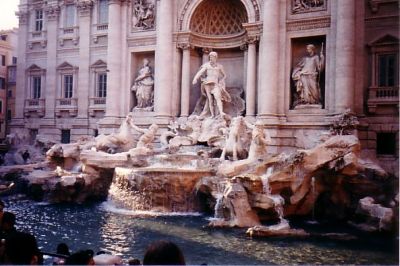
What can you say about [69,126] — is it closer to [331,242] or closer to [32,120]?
[32,120]

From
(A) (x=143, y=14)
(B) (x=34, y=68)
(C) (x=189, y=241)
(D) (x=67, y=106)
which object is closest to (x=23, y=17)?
(B) (x=34, y=68)

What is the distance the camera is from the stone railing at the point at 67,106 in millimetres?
24844

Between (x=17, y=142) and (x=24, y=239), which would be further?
(x=17, y=142)

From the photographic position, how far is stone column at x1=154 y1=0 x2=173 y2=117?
21078 millimetres

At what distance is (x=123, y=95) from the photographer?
22766 mm

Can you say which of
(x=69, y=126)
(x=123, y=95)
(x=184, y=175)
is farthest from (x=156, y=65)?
(x=184, y=175)

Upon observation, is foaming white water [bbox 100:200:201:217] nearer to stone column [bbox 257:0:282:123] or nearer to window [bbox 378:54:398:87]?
stone column [bbox 257:0:282:123]

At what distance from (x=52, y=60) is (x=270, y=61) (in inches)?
521

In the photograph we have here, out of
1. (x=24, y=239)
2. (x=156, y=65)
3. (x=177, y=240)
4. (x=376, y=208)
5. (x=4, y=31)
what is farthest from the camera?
(x=4, y=31)

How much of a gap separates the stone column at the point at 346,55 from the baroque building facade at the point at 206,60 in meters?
0.04

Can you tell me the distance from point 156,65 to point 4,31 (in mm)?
21088

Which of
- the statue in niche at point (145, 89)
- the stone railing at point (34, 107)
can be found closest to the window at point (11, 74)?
the stone railing at point (34, 107)

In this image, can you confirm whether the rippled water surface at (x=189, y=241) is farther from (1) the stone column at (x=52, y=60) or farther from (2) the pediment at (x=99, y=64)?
(1) the stone column at (x=52, y=60)

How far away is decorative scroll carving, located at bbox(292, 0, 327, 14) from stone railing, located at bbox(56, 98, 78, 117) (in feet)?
41.5
